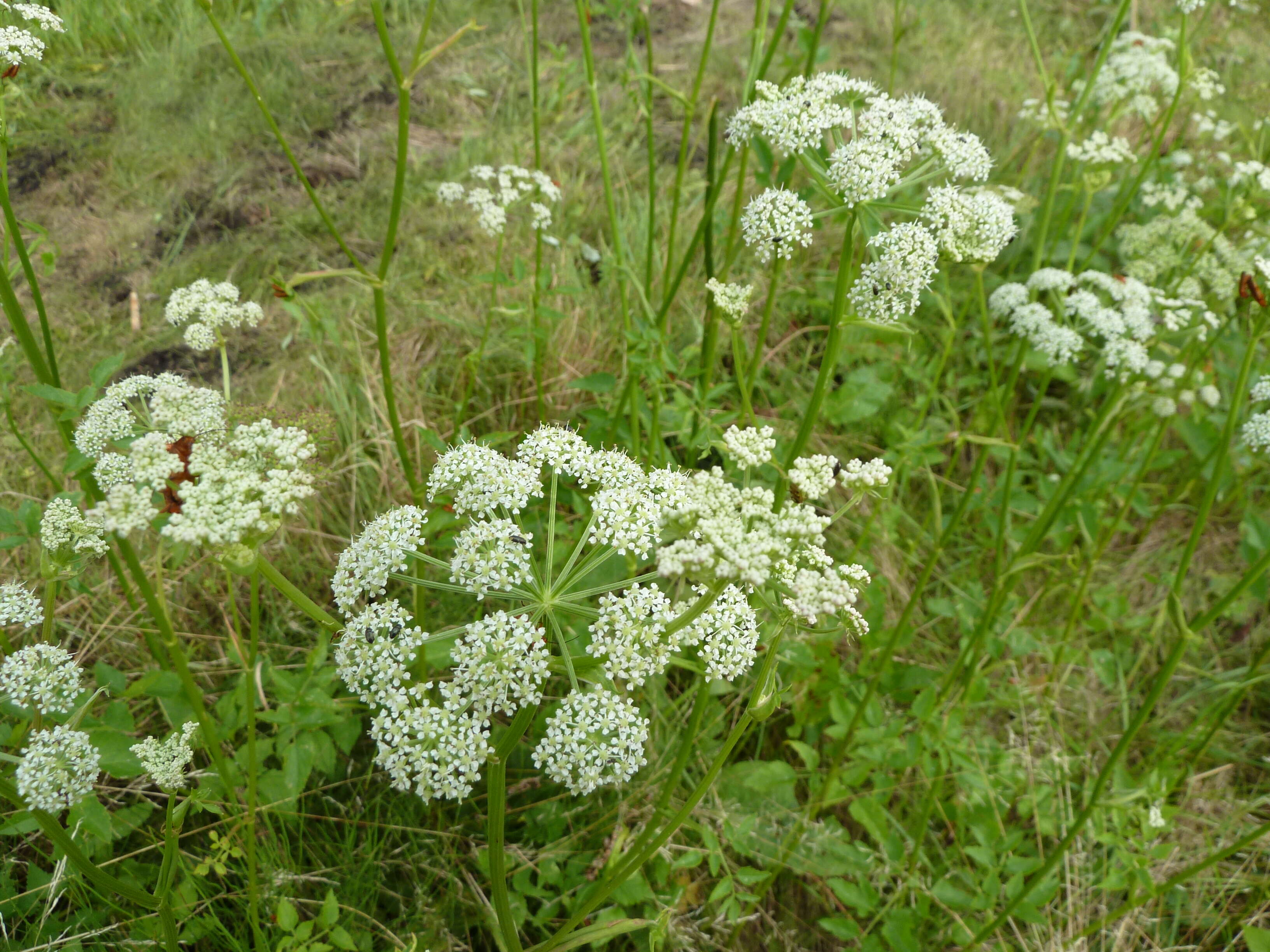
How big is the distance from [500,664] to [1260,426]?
2922 mm

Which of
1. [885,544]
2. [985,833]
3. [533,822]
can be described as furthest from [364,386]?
[985,833]

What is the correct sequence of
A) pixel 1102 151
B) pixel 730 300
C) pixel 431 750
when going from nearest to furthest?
pixel 431 750 < pixel 730 300 < pixel 1102 151

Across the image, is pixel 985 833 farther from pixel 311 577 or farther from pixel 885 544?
pixel 311 577

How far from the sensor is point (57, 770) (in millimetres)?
1900

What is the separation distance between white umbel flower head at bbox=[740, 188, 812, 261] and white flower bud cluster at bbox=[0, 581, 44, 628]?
2260 mm

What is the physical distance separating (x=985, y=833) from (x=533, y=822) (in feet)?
6.09

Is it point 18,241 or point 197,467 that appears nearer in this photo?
point 197,467

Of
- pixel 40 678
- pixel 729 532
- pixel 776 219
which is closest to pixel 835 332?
pixel 776 219

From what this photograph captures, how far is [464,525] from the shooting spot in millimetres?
3023

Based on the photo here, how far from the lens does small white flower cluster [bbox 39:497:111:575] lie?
2059mm

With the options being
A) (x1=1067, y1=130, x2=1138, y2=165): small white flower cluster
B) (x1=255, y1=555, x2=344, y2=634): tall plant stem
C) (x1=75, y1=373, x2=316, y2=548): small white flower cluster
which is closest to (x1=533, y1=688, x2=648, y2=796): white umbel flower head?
(x1=255, y1=555, x2=344, y2=634): tall plant stem

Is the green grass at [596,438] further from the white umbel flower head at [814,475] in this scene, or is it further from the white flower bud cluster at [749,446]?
the white umbel flower head at [814,475]

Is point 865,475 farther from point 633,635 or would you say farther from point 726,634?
point 633,635

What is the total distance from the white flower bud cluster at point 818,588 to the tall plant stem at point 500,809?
629mm
